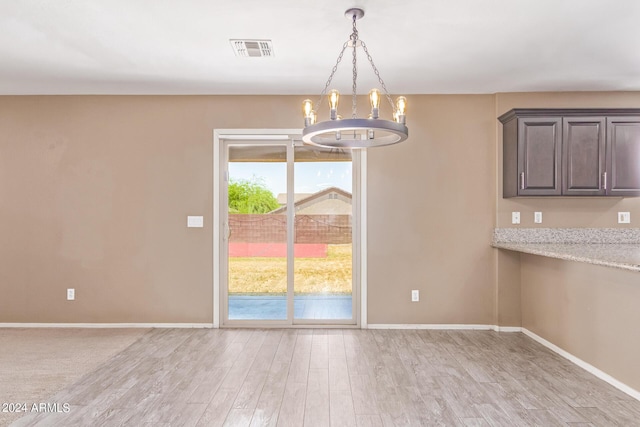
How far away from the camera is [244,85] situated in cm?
418

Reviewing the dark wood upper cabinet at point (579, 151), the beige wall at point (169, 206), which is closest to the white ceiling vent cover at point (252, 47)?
the beige wall at point (169, 206)

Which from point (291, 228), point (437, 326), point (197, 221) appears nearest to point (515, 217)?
point (437, 326)

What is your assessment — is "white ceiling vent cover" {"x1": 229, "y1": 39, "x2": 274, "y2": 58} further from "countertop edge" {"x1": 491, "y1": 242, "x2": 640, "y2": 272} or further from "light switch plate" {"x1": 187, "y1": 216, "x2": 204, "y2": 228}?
"countertop edge" {"x1": 491, "y1": 242, "x2": 640, "y2": 272}

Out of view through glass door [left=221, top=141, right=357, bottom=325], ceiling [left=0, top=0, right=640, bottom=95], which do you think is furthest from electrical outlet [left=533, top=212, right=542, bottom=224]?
view through glass door [left=221, top=141, right=357, bottom=325]

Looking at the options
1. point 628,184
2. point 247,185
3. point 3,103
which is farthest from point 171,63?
point 628,184

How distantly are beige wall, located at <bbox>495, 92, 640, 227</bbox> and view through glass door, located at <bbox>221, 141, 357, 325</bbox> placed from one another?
178 centimetres

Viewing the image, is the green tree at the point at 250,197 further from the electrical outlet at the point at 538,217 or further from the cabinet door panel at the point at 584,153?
the cabinet door panel at the point at 584,153

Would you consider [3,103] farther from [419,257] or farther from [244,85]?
[419,257]

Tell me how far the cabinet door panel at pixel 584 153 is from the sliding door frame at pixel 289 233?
6.66 ft

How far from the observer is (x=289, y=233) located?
460cm

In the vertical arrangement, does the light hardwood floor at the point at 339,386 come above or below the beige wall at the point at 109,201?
below

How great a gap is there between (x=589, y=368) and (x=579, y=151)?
6.74 feet

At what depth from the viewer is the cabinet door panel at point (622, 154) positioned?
157 inches

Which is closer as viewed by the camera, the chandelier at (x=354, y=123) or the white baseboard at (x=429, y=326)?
the chandelier at (x=354, y=123)
